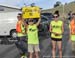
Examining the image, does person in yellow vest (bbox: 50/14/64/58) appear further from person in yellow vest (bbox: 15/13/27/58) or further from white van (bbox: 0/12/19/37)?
white van (bbox: 0/12/19/37)

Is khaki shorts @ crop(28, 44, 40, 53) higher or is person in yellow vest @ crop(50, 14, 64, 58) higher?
person in yellow vest @ crop(50, 14, 64, 58)

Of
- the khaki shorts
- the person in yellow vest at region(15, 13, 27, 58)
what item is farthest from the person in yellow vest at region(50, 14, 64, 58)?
the person in yellow vest at region(15, 13, 27, 58)

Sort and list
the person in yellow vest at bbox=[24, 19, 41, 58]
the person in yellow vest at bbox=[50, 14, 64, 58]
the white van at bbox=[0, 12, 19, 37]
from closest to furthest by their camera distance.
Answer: the person in yellow vest at bbox=[24, 19, 41, 58] → the person in yellow vest at bbox=[50, 14, 64, 58] → the white van at bbox=[0, 12, 19, 37]

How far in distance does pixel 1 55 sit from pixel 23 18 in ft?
10.7

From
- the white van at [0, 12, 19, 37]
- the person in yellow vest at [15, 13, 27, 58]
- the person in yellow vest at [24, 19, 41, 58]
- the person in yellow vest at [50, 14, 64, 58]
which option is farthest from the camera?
the white van at [0, 12, 19, 37]

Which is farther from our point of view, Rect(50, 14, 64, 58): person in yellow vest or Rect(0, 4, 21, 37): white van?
Rect(0, 4, 21, 37): white van

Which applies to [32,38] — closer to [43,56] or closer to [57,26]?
[57,26]

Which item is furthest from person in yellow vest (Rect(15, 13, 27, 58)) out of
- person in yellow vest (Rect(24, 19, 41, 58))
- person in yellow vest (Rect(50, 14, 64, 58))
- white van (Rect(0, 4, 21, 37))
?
white van (Rect(0, 4, 21, 37))

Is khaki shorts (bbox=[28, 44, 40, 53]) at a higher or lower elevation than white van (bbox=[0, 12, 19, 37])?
lower

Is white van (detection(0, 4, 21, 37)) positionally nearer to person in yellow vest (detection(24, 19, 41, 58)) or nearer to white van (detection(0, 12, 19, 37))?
white van (detection(0, 12, 19, 37))

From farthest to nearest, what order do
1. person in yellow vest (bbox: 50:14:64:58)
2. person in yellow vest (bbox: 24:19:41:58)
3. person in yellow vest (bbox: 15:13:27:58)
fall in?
1. person in yellow vest (bbox: 15:13:27:58)
2. person in yellow vest (bbox: 50:14:64:58)
3. person in yellow vest (bbox: 24:19:41:58)

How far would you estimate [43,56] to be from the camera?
53.6 feet

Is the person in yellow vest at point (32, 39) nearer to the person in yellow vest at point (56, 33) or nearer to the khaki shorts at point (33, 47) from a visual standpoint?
the khaki shorts at point (33, 47)

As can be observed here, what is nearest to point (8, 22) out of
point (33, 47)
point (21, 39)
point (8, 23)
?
point (8, 23)
